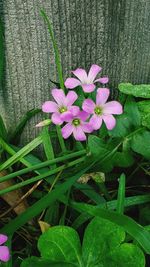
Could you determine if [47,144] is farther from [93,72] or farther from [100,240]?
[100,240]

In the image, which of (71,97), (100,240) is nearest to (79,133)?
(71,97)

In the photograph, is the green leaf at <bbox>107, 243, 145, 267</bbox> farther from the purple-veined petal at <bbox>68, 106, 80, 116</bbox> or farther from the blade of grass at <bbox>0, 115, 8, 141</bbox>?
the blade of grass at <bbox>0, 115, 8, 141</bbox>

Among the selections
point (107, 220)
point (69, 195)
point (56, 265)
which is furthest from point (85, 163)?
point (56, 265)

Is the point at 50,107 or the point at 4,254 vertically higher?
the point at 50,107

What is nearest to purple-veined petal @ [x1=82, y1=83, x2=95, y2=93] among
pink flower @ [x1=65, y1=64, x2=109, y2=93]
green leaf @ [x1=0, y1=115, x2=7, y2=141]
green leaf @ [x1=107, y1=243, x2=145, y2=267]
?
pink flower @ [x1=65, y1=64, x2=109, y2=93]

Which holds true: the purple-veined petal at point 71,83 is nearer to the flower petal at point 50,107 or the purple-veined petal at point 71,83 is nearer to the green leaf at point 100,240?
the flower petal at point 50,107

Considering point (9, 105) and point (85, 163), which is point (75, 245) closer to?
point (85, 163)
